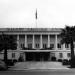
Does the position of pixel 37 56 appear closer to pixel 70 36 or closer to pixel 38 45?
pixel 38 45

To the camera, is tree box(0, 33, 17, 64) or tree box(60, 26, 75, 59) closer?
tree box(0, 33, 17, 64)

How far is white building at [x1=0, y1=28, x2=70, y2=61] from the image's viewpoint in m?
65.4

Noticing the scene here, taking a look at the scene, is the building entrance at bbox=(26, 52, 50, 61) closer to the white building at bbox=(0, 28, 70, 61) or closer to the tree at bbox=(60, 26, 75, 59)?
the white building at bbox=(0, 28, 70, 61)

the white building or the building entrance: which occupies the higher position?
the white building

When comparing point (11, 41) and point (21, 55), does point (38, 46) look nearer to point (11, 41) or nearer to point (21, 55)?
point (21, 55)

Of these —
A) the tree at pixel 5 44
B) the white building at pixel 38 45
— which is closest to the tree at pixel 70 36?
the tree at pixel 5 44

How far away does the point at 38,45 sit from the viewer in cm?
6981

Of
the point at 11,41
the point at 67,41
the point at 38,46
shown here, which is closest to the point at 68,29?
the point at 67,41

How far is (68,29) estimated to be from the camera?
147 feet

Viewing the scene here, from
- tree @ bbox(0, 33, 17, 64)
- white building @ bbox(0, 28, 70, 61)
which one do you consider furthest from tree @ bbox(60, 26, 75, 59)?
white building @ bbox(0, 28, 70, 61)

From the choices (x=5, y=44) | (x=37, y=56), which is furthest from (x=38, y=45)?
(x=5, y=44)

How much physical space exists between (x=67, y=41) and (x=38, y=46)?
2589cm

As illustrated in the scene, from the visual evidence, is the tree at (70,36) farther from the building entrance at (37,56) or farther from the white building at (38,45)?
the building entrance at (37,56)

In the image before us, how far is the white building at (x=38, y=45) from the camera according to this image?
2576 inches
